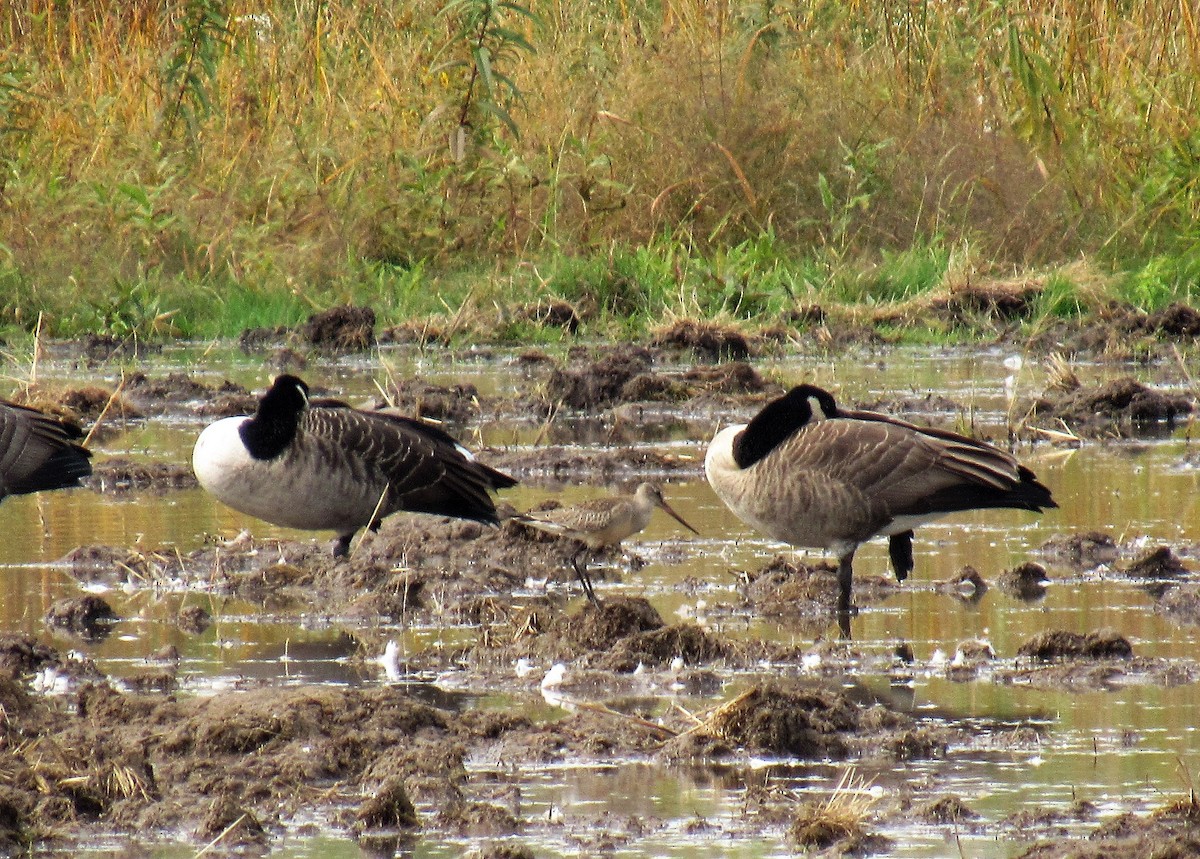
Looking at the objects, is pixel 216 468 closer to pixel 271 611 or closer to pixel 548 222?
pixel 271 611

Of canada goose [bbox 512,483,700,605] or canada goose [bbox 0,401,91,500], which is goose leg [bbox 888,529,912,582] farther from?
canada goose [bbox 0,401,91,500]

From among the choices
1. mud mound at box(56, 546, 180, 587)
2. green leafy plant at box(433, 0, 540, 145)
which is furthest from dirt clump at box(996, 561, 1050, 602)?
green leafy plant at box(433, 0, 540, 145)

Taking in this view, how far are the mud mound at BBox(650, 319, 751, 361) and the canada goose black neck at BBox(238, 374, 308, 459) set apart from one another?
6.50 m

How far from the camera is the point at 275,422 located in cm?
839

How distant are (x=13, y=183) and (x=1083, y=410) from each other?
1017cm

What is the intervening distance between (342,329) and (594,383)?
11.3 feet

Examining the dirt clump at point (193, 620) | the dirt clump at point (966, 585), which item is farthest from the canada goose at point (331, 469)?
the dirt clump at point (966, 585)

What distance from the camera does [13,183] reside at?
17.9 meters

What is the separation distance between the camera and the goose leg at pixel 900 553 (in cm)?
796

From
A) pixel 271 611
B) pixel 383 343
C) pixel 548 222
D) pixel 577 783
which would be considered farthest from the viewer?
pixel 548 222

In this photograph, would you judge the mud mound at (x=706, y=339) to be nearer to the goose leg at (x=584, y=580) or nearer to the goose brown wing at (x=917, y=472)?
the goose leg at (x=584, y=580)

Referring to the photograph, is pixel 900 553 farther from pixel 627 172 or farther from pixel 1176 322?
pixel 627 172

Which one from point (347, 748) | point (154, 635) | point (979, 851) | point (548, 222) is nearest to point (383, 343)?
point (548, 222)

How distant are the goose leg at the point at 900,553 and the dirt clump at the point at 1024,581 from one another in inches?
14.0
